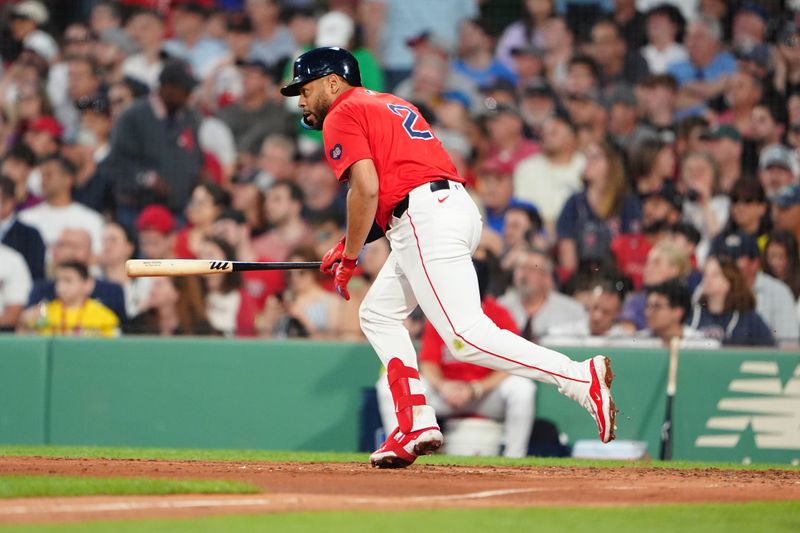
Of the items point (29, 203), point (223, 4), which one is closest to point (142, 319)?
point (29, 203)

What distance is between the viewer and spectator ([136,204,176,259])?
10.1m

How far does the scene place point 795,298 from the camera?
8805mm

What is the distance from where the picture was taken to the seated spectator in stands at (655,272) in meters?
9.04

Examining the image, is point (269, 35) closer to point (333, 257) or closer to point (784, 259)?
point (784, 259)

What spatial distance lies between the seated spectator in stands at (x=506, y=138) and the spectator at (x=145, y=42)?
307cm

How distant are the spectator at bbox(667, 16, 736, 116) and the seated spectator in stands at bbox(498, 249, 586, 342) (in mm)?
2403

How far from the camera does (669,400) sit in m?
8.66

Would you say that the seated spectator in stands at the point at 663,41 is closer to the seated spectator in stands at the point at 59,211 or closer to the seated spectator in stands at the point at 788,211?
the seated spectator in stands at the point at 788,211

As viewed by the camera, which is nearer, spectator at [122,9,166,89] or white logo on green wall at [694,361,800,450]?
white logo on green wall at [694,361,800,450]

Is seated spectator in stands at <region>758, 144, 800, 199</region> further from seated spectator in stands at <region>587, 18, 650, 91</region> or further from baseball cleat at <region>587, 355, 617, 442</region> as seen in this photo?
baseball cleat at <region>587, 355, 617, 442</region>

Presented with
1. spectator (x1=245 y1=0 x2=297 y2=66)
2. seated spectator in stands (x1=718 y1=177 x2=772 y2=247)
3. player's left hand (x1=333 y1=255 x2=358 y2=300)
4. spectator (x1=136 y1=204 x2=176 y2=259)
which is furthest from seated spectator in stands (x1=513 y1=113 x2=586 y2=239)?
player's left hand (x1=333 y1=255 x2=358 y2=300)

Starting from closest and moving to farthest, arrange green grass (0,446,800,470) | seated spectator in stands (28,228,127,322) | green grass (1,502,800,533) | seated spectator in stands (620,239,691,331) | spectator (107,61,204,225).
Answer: green grass (1,502,800,533)
green grass (0,446,800,470)
seated spectator in stands (620,239,691,331)
seated spectator in stands (28,228,127,322)
spectator (107,61,204,225)

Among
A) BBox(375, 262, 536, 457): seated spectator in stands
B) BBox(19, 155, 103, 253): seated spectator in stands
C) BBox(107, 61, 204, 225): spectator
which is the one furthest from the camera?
BBox(107, 61, 204, 225): spectator

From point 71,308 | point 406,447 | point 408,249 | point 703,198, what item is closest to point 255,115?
point 71,308
